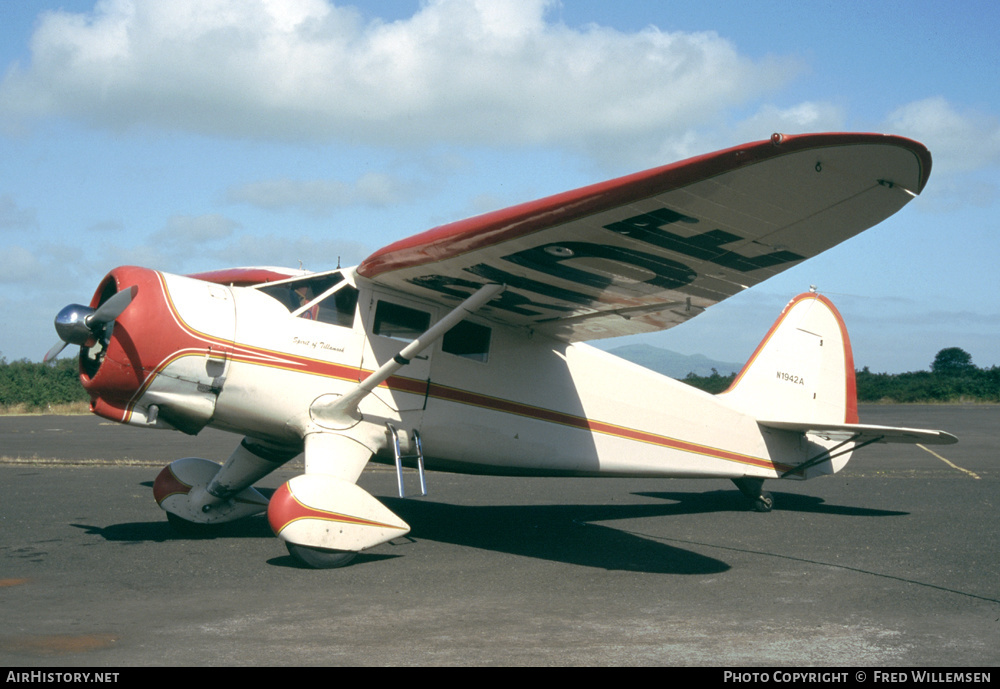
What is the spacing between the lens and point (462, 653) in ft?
13.4

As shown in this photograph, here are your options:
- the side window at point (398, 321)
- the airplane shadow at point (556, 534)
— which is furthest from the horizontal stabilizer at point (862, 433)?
the side window at point (398, 321)

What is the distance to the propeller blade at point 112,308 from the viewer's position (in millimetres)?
6242

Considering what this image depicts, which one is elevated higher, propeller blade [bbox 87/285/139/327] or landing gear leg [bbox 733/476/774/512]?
propeller blade [bbox 87/285/139/327]

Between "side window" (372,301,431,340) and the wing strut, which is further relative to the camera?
"side window" (372,301,431,340)

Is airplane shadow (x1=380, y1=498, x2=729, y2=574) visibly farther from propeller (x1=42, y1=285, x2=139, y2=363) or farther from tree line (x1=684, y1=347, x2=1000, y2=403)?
tree line (x1=684, y1=347, x2=1000, y2=403)

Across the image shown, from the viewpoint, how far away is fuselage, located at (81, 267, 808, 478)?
6.43 meters

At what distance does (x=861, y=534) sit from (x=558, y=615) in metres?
4.51

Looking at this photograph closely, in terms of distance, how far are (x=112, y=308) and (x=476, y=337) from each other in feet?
10.7

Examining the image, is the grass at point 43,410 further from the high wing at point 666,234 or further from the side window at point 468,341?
the high wing at point 666,234

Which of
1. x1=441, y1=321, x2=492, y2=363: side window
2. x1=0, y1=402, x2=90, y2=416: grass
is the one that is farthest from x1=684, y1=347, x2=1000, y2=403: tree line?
x1=441, y1=321, x2=492, y2=363: side window

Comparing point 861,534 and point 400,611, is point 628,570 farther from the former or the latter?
point 861,534

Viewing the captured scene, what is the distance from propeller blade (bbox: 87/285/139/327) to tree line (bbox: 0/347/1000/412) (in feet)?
76.0
